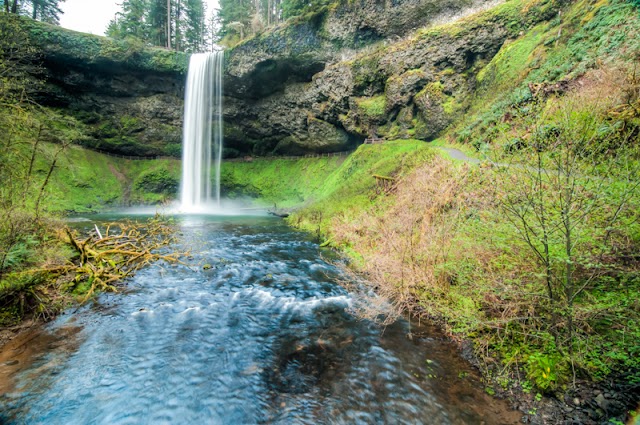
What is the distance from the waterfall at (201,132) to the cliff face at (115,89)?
93.7 inches

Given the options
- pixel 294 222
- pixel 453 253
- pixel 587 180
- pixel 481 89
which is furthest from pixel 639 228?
pixel 481 89

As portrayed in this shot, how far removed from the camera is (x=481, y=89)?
21938 mm

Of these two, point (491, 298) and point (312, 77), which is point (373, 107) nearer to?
point (312, 77)

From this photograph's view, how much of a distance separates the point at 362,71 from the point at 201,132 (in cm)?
2159

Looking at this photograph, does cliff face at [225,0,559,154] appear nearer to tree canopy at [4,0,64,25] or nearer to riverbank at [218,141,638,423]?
riverbank at [218,141,638,423]

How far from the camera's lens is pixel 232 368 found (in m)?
5.36

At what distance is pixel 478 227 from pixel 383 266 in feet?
8.41

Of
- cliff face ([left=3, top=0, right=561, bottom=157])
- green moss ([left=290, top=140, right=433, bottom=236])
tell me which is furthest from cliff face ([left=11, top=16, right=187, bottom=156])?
green moss ([left=290, top=140, right=433, bottom=236])

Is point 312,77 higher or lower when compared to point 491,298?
higher

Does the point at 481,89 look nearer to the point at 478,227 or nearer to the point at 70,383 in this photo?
the point at 478,227

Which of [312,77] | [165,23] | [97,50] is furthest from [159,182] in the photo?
[165,23]

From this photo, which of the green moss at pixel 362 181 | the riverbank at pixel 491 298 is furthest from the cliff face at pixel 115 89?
the riverbank at pixel 491 298

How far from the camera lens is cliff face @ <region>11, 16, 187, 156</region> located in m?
32.3

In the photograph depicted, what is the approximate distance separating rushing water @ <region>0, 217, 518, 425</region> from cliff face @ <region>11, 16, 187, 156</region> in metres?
34.2
